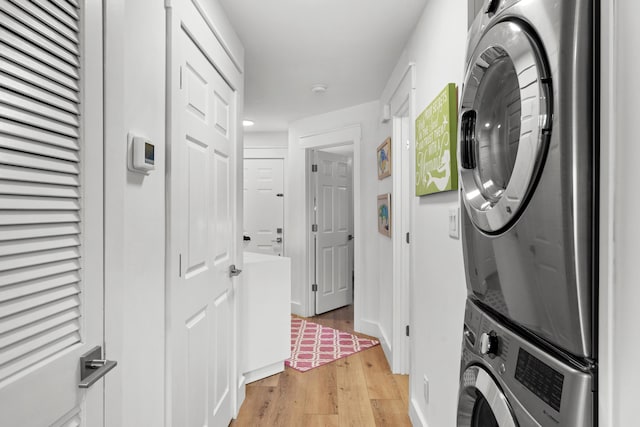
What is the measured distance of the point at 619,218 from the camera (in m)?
0.60

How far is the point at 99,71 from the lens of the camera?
2.84 ft

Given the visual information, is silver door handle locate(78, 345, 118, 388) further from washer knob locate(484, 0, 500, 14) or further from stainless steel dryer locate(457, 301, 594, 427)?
washer knob locate(484, 0, 500, 14)

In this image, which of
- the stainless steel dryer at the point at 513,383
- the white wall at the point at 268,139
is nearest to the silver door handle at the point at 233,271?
the stainless steel dryer at the point at 513,383

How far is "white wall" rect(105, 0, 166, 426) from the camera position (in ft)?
3.03

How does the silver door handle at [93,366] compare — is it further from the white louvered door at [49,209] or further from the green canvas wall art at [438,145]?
the green canvas wall art at [438,145]

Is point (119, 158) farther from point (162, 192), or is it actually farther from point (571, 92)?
point (571, 92)

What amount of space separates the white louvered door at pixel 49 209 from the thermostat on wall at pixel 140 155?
315 mm

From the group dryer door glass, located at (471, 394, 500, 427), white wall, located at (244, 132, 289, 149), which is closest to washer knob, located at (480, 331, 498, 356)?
dryer door glass, located at (471, 394, 500, 427)

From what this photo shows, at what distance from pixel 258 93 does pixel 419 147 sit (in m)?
2.00

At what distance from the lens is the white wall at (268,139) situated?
5.31 meters

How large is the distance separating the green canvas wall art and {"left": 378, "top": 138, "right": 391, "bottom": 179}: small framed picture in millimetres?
1072

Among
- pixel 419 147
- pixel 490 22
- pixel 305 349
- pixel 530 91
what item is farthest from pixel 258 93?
pixel 530 91

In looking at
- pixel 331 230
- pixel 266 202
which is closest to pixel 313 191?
pixel 331 230

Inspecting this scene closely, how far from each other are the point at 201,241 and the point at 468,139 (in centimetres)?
121
